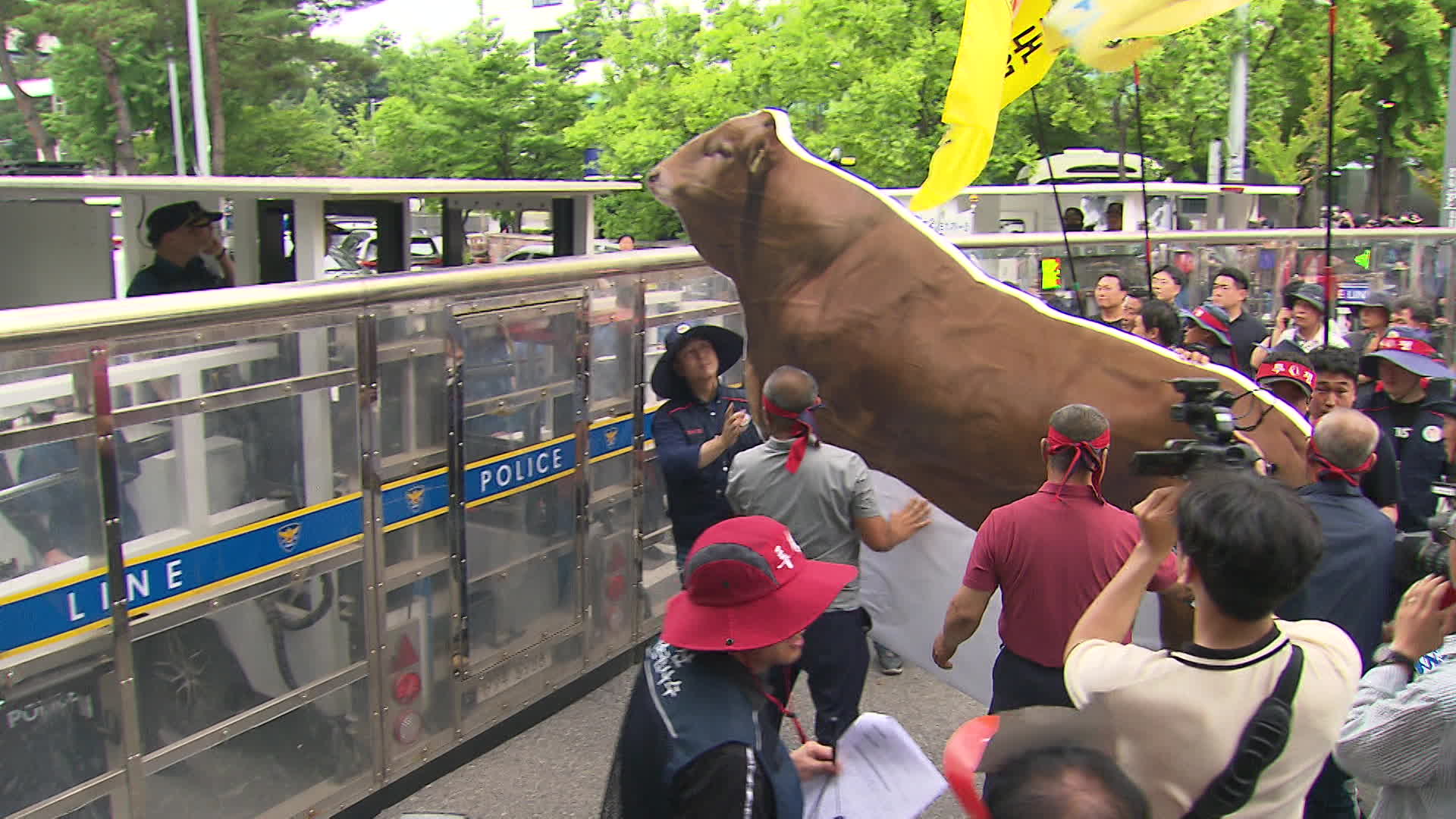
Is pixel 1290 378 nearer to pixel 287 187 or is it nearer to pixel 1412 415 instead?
pixel 1412 415

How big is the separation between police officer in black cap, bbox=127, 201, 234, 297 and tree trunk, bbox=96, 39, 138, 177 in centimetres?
2334

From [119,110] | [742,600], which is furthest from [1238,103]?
[119,110]

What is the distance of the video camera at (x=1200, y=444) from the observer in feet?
10.3

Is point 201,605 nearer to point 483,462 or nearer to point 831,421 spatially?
point 483,462

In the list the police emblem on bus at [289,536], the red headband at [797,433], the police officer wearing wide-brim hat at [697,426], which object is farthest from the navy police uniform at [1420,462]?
the police emblem on bus at [289,536]

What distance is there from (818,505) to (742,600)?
78.7 inches

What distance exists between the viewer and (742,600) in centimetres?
228

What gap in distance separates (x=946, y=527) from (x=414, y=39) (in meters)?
33.7

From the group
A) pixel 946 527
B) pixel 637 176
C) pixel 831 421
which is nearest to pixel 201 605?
pixel 831 421

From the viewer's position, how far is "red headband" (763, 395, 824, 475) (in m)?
4.21

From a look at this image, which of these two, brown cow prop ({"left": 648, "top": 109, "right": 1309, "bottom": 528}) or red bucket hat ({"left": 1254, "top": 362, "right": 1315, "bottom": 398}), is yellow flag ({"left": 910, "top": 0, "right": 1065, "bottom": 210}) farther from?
red bucket hat ({"left": 1254, "top": 362, "right": 1315, "bottom": 398})

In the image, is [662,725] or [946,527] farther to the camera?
[946,527]

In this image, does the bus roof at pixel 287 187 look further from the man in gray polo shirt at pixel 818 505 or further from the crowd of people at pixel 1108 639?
the man in gray polo shirt at pixel 818 505

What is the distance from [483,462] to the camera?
4.75 m
